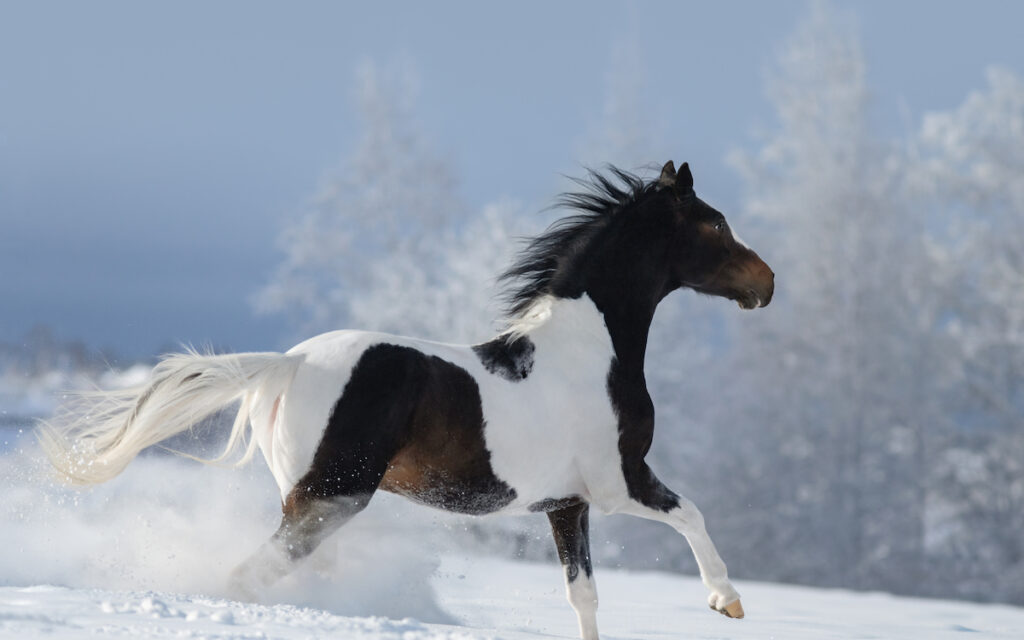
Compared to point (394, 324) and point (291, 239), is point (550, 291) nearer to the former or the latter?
point (394, 324)

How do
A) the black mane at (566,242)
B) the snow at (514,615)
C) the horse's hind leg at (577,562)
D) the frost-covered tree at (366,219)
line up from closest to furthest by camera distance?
1. the snow at (514,615)
2. the horse's hind leg at (577,562)
3. the black mane at (566,242)
4. the frost-covered tree at (366,219)

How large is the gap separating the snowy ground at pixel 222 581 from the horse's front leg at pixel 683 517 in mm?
836

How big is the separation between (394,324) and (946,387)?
887 cm

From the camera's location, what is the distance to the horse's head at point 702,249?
4.64 metres

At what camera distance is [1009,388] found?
586 inches

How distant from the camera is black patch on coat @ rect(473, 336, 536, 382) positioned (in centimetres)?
→ 403

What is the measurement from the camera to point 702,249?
4676 mm

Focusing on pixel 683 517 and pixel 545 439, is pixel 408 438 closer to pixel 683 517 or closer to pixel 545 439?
pixel 545 439

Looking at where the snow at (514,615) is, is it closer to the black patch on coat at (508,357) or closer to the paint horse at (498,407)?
the paint horse at (498,407)

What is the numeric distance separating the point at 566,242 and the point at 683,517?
4.41 feet

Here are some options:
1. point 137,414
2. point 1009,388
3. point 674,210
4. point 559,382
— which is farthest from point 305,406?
point 1009,388

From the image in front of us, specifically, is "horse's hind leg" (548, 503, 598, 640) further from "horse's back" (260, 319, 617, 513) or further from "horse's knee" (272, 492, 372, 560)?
"horse's knee" (272, 492, 372, 560)

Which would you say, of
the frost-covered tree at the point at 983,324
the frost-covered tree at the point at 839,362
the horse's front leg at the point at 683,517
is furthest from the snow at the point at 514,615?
the frost-covered tree at the point at 983,324

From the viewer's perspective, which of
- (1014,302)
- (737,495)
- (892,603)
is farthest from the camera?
(737,495)
